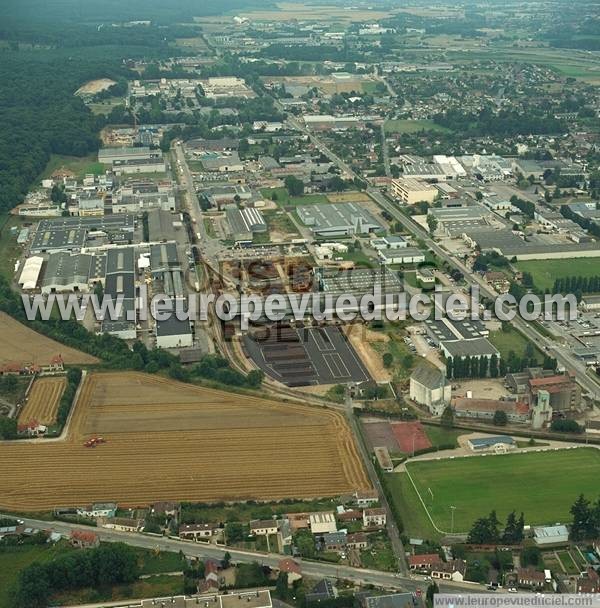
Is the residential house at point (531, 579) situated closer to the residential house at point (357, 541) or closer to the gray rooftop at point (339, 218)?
the residential house at point (357, 541)

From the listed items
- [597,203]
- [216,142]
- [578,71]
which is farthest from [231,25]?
[597,203]

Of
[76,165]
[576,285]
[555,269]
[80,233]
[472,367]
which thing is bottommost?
[555,269]


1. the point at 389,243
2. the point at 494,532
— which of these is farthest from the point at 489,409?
the point at 389,243

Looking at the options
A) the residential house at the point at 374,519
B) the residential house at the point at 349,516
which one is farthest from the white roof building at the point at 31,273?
the residential house at the point at 374,519

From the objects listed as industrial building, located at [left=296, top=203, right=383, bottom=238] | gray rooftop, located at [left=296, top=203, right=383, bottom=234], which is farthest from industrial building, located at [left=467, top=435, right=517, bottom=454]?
gray rooftop, located at [left=296, top=203, right=383, bottom=234]

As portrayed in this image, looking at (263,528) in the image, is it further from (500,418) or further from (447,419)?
(500,418)

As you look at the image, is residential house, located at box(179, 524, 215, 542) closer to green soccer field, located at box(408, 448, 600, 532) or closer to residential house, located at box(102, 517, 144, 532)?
residential house, located at box(102, 517, 144, 532)

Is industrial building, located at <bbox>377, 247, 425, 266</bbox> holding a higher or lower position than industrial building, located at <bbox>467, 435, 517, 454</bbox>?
lower
